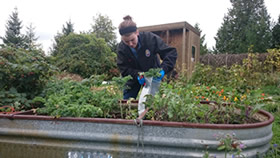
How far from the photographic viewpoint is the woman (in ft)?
7.22

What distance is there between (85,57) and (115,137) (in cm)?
1099

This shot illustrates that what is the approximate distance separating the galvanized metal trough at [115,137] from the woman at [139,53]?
120cm

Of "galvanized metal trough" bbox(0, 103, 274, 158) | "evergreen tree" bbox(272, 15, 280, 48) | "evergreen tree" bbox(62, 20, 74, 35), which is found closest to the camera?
"galvanized metal trough" bbox(0, 103, 274, 158)

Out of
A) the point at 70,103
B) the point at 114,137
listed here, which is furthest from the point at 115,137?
the point at 70,103

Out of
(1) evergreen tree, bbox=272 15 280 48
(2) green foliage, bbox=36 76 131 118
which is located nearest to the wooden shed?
(2) green foliage, bbox=36 76 131 118

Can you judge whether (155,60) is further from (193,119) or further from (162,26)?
(162,26)

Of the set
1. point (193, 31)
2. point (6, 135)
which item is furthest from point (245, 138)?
point (193, 31)

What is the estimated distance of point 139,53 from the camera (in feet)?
8.15

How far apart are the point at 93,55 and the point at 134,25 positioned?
10.2 m

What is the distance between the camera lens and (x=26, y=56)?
6.40ft

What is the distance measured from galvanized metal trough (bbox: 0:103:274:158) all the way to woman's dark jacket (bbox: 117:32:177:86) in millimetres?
1371

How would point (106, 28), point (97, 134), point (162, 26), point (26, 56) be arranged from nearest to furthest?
point (97, 134) → point (26, 56) → point (162, 26) → point (106, 28)

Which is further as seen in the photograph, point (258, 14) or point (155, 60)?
point (258, 14)

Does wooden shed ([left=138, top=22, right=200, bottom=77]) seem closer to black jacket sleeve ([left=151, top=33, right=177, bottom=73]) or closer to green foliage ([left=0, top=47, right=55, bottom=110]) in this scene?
black jacket sleeve ([left=151, top=33, right=177, bottom=73])
